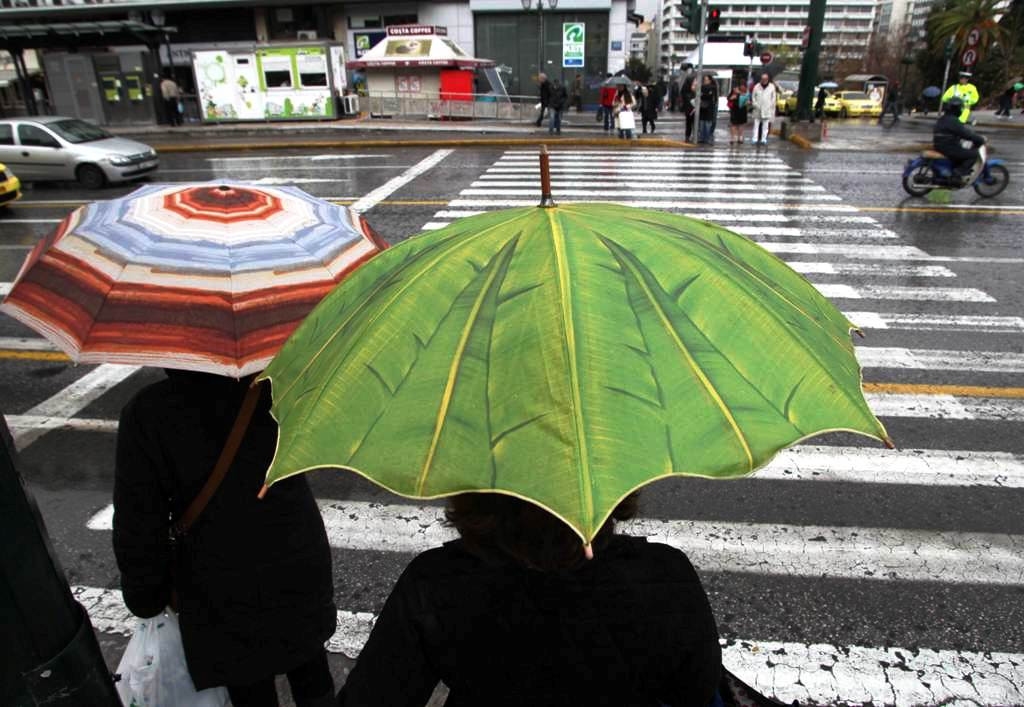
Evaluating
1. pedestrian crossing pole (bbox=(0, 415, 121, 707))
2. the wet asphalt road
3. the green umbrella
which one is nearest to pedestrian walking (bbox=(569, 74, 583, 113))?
the wet asphalt road

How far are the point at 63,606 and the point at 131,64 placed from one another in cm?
3125

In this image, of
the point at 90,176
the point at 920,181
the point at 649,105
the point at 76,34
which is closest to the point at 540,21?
the point at 649,105

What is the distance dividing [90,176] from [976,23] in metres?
40.4

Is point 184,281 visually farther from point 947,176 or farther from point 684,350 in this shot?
point 947,176

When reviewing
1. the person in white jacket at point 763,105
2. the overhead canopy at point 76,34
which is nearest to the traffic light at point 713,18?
the person in white jacket at point 763,105

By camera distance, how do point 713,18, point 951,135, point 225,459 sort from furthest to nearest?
1. point 713,18
2. point 951,135
3. point 225,459

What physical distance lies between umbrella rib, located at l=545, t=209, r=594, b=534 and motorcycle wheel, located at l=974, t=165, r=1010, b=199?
1405cm

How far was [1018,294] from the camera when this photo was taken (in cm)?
779

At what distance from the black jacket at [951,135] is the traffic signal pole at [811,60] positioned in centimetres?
815

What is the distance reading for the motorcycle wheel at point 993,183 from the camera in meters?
12.5

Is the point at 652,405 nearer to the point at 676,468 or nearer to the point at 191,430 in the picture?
the point at 676,468

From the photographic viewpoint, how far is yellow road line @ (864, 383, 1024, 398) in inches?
217

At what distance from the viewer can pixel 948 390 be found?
18.4ft

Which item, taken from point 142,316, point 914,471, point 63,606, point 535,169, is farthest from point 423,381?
point 535,169
